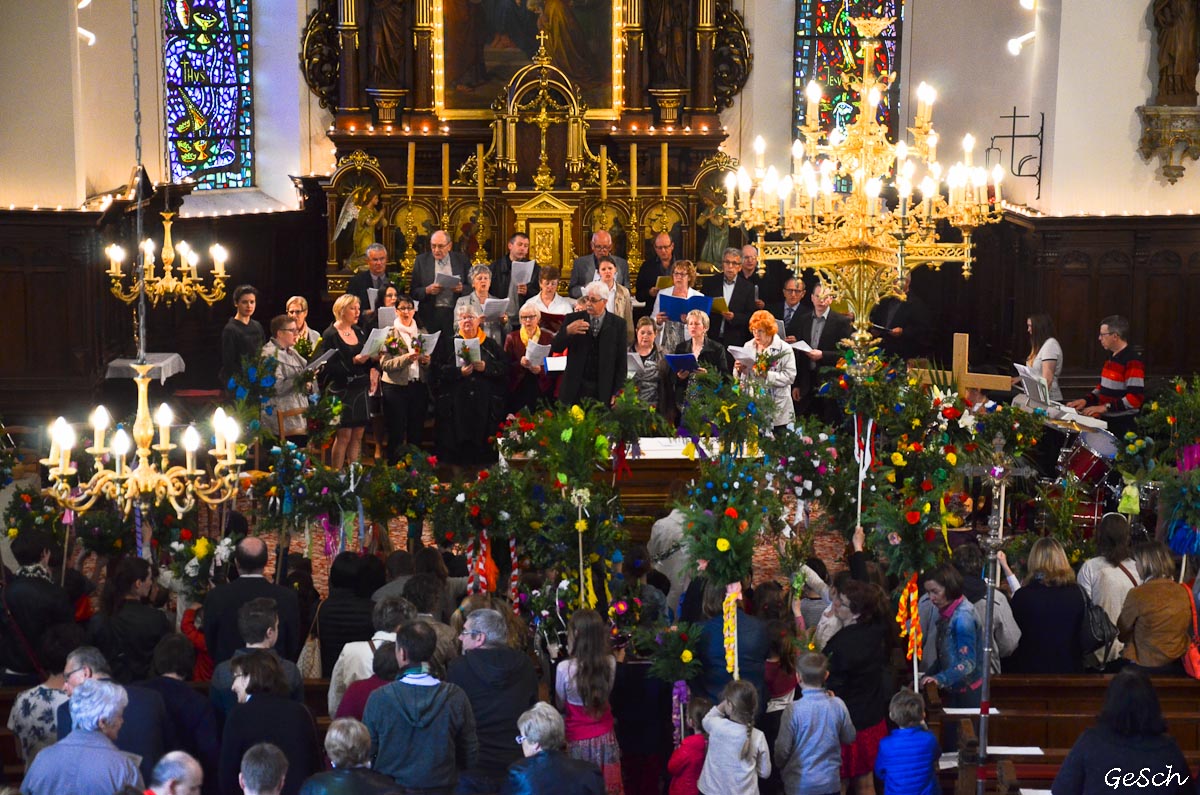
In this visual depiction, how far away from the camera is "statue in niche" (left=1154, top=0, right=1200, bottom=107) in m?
15.1

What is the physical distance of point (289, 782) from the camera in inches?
244

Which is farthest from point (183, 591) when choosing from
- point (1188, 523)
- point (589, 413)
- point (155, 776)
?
point (1188, 523)

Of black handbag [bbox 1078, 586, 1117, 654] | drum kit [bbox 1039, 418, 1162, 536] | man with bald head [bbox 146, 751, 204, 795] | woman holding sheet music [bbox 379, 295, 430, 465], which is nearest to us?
man with bald head [bbox 146, 751, 204, 795]

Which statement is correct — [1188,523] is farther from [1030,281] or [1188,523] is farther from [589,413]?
[1030,281]

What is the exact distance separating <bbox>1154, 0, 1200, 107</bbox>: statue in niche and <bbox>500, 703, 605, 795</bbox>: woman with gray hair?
11534 millimetres

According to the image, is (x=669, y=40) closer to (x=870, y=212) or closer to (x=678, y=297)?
(x=678, y=297)

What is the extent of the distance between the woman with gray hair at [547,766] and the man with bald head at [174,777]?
45.4 inches

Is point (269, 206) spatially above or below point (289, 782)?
above

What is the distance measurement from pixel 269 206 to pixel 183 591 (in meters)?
10.6

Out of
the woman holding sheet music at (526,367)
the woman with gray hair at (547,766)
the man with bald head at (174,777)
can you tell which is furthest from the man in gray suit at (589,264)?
the man with bald head at (174,777)

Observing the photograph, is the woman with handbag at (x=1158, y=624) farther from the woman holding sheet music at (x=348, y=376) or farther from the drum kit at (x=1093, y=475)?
the woman holding sheet music at (x=348, y=376)

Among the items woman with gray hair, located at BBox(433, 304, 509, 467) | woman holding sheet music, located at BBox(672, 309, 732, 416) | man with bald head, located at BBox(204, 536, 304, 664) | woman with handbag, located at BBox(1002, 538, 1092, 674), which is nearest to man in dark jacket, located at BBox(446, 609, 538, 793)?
man with bald head, located at BBox(204, 536, 304, 664)

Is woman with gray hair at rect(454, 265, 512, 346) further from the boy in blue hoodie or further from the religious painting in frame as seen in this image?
the boy in blue hoodie

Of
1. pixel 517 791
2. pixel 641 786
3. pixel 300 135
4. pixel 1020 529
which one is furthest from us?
pixel 300 135
